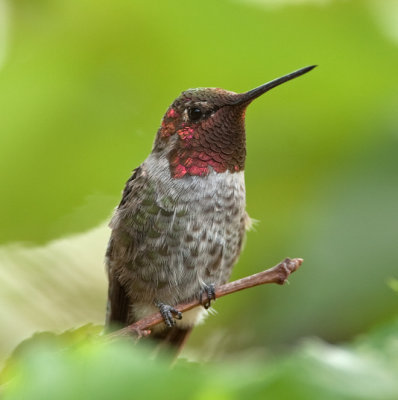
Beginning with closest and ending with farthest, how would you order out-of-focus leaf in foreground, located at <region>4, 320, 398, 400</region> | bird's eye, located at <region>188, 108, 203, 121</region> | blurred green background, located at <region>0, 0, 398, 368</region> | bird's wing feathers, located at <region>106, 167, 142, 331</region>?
out-of-focus leaf in foreground, located at <region>4, 320, 398, 400</region>, blurred green background, located at <region>0, 0, 398, 368</region>, bird's eye, located at <region>188, 108, 203, 121</region>, bird's wing feathers, located at <region>106, 167, 142, 331</region>

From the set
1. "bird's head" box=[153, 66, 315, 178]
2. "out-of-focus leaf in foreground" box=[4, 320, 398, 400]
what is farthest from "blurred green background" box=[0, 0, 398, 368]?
"out-of-focus leaf in foreground" box=[4, 320, 398, 400]

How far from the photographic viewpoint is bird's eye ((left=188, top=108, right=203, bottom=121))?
198cm

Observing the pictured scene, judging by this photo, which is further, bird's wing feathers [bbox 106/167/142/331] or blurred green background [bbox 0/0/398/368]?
bird's wing feathers [bbox 106/167/142/331]

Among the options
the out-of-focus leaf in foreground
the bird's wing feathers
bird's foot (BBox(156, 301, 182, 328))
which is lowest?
the out-of-focus leaf in foreground

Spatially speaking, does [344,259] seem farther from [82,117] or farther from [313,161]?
[82,117]

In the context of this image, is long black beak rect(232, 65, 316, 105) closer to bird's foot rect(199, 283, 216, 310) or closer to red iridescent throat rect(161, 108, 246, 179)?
red iridescent throat rect(161, 108, 246, 179)

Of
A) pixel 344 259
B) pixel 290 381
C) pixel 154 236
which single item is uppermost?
pixel 154 236

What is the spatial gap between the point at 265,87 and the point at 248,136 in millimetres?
536

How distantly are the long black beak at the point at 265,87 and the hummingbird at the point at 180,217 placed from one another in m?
0.19

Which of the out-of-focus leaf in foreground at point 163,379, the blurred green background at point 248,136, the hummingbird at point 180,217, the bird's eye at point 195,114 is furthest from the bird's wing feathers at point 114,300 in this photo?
the out-of-focus leaf in foreground at point 163,379

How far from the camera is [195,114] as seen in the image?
1.99 meters

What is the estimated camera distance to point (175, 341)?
8.23 feet

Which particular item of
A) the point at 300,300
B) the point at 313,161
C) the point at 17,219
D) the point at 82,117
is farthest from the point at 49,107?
the point at 300,300

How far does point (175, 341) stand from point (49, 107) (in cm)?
117
